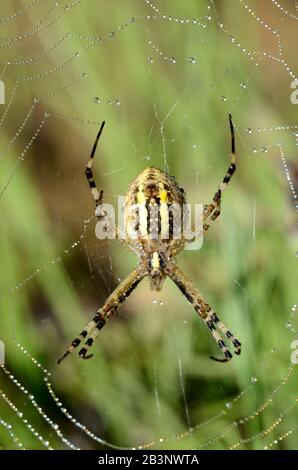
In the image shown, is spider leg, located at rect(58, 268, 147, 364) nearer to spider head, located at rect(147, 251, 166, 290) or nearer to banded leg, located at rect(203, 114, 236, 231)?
spider head, located at rect(147, 251, 166, 290)

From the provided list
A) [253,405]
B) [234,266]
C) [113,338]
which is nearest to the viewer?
[253,405]

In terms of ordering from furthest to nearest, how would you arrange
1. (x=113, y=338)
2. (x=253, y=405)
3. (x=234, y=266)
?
1. (x=113, y=338)
2. (x=234, y=266)
3. (x=253, y=405)

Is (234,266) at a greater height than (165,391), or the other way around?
(234,266)

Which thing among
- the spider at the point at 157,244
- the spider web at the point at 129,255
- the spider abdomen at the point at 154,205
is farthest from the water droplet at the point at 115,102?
the spider abdomen at the point at 154,205

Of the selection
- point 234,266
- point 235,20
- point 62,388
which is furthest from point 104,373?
point 235,20

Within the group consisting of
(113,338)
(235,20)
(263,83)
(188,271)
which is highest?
(235,20)

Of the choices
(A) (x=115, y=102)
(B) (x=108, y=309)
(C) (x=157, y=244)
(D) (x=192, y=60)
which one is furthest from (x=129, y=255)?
(D) (x=192, y=60)

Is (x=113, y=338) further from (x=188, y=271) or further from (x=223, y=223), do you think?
(x=223, y=223)

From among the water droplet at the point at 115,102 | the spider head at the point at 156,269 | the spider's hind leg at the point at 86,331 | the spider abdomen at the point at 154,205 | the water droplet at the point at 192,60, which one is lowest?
the spider's hind leg at the point at 86,331

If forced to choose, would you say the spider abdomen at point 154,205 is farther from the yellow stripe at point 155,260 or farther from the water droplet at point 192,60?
the water droplet at point 192,60
